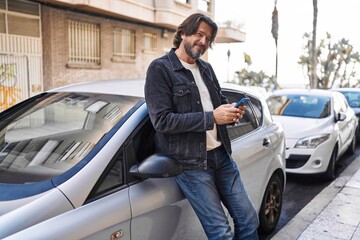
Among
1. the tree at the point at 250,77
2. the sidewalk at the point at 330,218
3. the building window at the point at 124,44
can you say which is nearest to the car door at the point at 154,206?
the sidewalk at the point at 330,218

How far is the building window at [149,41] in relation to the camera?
14.9 m

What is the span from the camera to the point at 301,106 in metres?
7.10

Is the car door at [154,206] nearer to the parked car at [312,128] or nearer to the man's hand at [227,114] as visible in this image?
the man's hand at [227,114]

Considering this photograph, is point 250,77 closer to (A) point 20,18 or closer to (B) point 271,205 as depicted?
(A) point 20,18

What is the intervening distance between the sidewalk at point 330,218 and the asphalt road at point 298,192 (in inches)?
9.6

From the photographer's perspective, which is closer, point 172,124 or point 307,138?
point 172,124

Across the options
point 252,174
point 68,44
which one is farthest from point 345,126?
point 68,44

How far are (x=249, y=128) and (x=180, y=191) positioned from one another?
1.34m

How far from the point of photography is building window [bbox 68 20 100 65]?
38.0 ft

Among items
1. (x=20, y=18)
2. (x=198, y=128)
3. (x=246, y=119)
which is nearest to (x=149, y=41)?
(x=20, y=18)

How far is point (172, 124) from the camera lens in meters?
2.14

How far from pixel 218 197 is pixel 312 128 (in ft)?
13.9

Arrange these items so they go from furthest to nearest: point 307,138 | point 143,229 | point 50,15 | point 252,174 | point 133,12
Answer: point 133,12
point 50,15
point 307,138
point 252,174
point 143,229

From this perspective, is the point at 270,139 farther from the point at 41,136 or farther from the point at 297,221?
the point at 41,136
